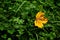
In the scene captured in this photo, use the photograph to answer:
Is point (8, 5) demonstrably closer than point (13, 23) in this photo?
No

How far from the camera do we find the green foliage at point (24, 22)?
2680 millimetres

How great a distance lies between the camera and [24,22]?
2.82 m

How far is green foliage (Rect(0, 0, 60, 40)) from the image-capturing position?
2680 millimetres

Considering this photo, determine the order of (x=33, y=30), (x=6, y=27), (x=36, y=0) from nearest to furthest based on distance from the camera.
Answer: (x=6, y=27) < (x=33, y=30) < (x=36, y=0)

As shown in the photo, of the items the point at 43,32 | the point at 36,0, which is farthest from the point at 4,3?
the point at 43,32

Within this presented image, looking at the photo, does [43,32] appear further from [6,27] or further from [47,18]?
[6,27]

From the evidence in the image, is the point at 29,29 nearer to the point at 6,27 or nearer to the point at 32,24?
the point at 32,24

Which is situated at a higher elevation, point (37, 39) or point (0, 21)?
point (0, 21)

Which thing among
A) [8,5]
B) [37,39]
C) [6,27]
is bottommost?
[37,39]

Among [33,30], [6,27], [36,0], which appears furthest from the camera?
[36,0]

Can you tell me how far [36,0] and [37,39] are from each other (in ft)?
2.13

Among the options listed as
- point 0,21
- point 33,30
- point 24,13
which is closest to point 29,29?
point 33,30

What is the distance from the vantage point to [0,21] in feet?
9.09

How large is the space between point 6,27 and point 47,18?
2.17ft
